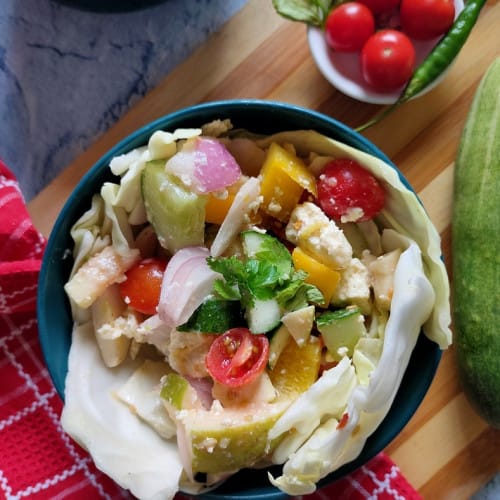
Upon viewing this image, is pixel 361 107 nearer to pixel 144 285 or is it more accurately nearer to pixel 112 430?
pixel 144 285

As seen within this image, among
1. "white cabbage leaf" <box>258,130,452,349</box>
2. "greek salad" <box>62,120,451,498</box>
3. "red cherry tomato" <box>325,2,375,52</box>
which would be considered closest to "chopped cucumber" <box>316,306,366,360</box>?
"greek salad" <box>62,120,451,498</box>

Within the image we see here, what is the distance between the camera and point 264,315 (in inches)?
46.9

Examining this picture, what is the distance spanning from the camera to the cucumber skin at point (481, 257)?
4.42ft

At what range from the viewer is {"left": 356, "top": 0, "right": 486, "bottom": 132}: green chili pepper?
4.45 ft

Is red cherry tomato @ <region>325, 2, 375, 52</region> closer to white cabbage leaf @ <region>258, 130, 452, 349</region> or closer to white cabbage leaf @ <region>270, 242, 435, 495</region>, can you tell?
white cabbage leaf @ <region>258, 130, 452, 349</region>

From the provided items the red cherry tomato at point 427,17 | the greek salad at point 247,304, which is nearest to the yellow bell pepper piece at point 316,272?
the greek salad at point 247,304

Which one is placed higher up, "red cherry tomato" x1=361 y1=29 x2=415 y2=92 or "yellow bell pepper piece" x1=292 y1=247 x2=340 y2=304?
"red cherry tomato" x1=361 y1=29 x2=415 y2=92

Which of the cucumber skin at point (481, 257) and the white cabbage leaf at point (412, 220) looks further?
the cucumber skin at point (481, 257)

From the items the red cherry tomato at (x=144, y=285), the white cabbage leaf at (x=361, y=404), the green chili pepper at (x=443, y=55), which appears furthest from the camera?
the green chili pepper at (x=443, y=55)

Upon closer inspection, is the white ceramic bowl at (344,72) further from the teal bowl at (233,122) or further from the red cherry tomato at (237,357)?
the red cherry tomato at (237,357)

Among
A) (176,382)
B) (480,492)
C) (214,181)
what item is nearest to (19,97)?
(214,181)

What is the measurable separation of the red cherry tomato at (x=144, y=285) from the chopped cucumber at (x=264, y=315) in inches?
6.3

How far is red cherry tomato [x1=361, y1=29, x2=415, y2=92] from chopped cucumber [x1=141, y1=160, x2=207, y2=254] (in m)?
0.39

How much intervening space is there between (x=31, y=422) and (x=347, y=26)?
864 millimetres
